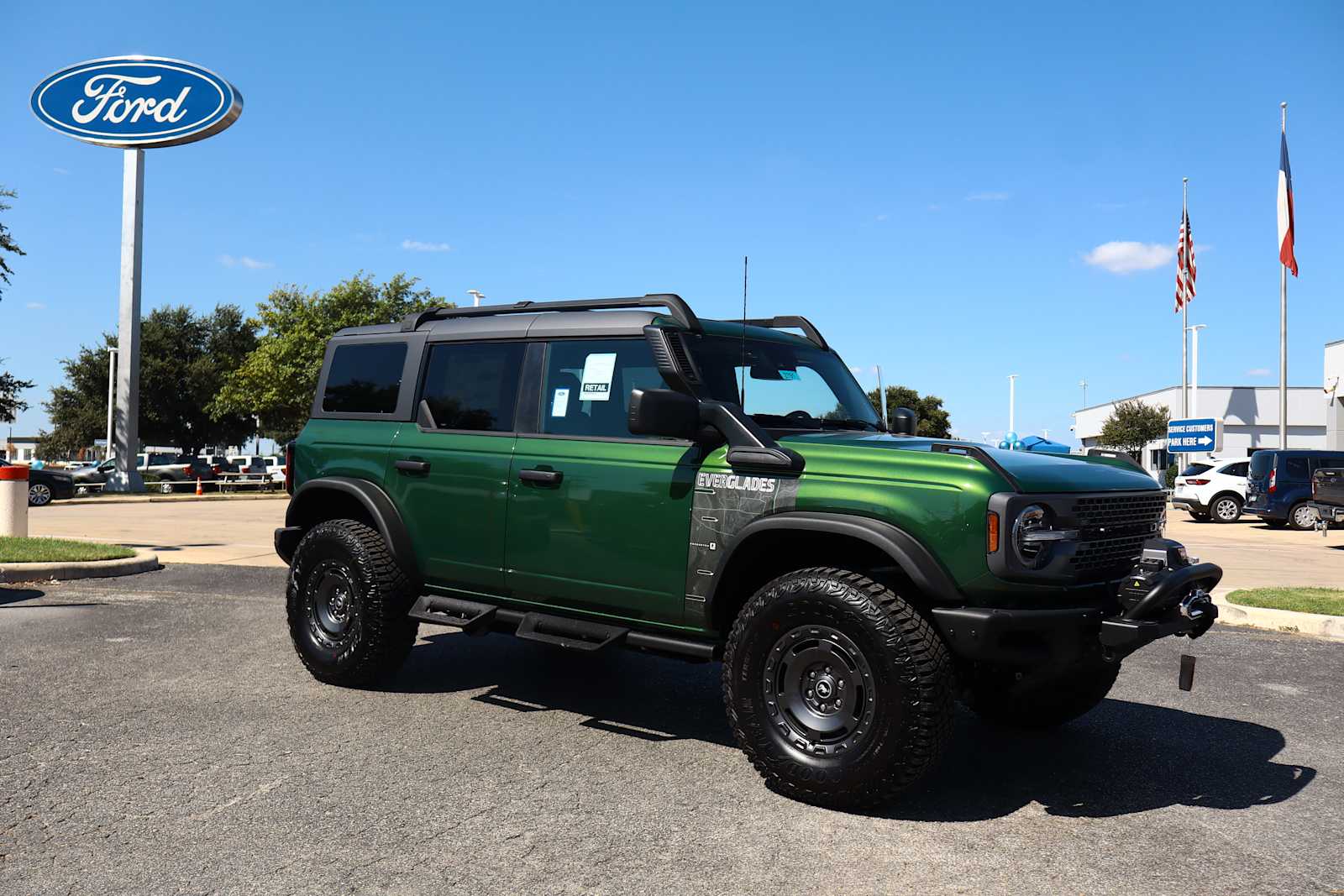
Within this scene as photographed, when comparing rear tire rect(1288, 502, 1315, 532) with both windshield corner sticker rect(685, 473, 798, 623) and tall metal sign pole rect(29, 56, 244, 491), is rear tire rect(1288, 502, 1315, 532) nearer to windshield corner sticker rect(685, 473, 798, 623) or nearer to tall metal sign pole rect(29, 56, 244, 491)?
windshield corner sticker rect(685, 473, 798, 623)

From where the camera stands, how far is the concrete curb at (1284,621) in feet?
28.4

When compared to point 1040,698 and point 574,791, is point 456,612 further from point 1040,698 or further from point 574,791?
point 1040,698

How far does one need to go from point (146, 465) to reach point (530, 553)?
1669 inches

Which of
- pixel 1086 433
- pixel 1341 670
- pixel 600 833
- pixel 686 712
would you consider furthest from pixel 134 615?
pixel 1086 433

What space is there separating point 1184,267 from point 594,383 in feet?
135

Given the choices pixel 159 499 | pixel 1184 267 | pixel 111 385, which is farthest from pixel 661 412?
pixel 111 385

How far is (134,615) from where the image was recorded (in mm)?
8617

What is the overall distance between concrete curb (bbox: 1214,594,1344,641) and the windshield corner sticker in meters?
6.50

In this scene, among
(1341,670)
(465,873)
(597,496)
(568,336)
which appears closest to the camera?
(465,873)

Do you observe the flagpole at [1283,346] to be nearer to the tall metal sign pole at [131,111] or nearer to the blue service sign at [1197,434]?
the blue service sign at [1197,434]

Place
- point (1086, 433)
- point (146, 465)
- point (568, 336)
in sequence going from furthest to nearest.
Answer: point (1086, 433) → point (146, 465) → point (568, 336)

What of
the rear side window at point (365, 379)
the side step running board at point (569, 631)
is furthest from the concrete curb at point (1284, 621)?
the rear side window at point (365, 379)

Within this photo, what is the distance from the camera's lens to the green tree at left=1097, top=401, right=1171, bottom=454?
59844mm

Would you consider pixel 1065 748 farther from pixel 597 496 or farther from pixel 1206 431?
pixel 1206 431
